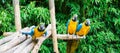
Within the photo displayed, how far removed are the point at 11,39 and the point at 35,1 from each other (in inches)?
78.1

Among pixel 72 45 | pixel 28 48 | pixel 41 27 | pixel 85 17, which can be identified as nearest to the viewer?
pixel 28 48

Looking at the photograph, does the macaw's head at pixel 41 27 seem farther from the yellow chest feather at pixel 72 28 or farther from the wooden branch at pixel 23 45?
the yellow chest feather at pixel 72 28

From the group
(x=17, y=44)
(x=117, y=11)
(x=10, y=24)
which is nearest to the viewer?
(x=17, y=44)

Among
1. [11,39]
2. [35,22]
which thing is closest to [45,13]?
[35,22]

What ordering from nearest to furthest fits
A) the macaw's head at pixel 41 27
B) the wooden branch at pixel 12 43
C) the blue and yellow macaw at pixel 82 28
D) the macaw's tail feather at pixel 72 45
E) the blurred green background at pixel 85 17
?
the wooden branch at pixel 12 43 < the macaw's head at pixel 41 27 < the blue and yellow macaw at pixel 82 28 < the macaw's tail feather at pixel 72 45 < the blurred green background at pixel 85 17

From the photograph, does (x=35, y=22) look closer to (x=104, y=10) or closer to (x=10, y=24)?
(x=10, y=24)

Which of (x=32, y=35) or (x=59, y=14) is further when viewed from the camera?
(x=59, y=14)

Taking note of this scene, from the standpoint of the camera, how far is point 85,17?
4.73 m

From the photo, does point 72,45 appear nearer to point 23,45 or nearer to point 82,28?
point 82,28

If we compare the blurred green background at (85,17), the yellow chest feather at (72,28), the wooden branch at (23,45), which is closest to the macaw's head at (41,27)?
the wooden branch at (23,45)

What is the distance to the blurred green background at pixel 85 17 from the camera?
446 centimetres

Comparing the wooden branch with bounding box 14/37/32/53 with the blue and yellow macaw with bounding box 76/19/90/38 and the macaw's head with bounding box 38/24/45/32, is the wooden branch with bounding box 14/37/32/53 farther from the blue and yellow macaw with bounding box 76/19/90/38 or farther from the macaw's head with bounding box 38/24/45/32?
the blue and yellow macaw with bounding box 76/19/90/38

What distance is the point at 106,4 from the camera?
15.2ft

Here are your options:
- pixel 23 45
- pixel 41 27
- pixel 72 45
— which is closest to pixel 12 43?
pixel 23 45
